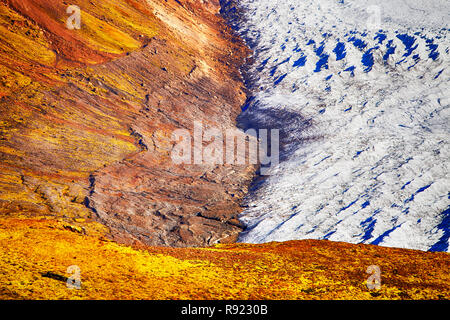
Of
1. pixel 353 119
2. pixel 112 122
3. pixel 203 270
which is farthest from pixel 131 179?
pixel 353 119

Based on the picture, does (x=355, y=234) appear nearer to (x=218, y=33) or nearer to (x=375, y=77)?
(x=375, y=77)

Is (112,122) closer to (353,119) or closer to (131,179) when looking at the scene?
(131,179)

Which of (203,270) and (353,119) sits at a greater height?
(353,119)

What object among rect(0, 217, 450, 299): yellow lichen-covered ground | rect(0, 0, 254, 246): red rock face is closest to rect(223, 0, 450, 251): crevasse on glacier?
rect(0, 0, 254, 246): red rock face

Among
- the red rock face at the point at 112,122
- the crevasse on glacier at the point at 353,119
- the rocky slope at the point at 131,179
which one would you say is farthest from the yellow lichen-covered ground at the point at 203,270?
the crevasse on glacier at the point at 353,119

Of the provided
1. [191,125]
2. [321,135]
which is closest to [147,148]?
[191,125]

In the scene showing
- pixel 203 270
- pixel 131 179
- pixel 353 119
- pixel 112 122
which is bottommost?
pixel 203 270
